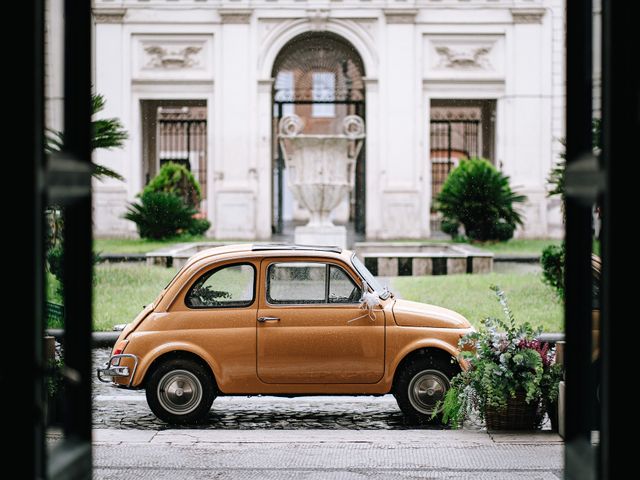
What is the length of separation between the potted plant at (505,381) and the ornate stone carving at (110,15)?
81.2ft

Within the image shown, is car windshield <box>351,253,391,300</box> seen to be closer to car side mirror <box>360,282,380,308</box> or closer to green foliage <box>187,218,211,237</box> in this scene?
car side mirror <box>360,282,380,308</box>

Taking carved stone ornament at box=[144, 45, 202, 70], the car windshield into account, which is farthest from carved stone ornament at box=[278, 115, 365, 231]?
the car windshield

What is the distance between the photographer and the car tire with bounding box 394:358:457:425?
838cm

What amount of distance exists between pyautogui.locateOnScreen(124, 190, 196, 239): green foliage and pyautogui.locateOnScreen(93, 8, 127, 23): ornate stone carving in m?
7.17

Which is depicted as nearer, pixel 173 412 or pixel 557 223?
pixel 173 412

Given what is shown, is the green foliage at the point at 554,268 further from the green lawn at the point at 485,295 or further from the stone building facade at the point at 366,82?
the stone building facade at the point at 366,82

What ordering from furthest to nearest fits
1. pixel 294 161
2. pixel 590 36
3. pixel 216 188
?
pixel 216 188, pixel 294 161, pixel 590 36

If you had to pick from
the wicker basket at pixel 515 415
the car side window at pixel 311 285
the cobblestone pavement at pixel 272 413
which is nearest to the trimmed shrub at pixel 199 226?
the cobblestone pavement at pixel 272 413

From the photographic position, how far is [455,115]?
42.1 m

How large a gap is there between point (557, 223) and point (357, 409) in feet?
74.1

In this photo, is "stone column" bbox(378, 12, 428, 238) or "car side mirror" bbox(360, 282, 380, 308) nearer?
"car side mirror" bbox(360, 282, 380, 308)

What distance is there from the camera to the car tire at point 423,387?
8.38 meters
